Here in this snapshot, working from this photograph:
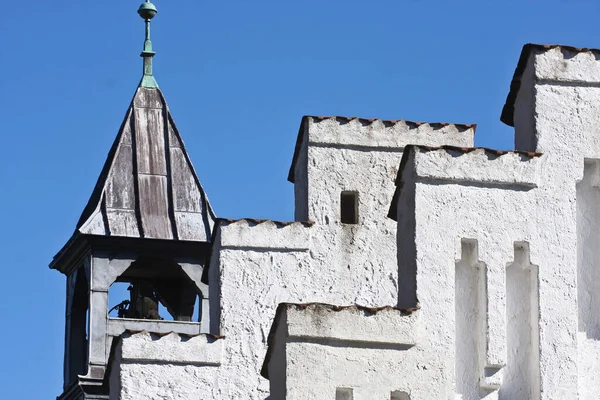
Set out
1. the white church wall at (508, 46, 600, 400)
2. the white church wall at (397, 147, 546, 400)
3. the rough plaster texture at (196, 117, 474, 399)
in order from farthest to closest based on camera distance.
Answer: the rough plaster texture at (196, 117, 474, 399) → the white church wall at (508, 46, 600, 400) → the white church wall at (397, 147, 546, 400)

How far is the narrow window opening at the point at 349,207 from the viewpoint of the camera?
30.2m

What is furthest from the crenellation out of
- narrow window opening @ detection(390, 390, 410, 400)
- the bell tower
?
the bell tower

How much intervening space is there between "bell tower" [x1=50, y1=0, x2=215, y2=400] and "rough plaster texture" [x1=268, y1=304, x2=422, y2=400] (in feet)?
61.0

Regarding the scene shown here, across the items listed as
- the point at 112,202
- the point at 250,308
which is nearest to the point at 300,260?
the point at 250,308

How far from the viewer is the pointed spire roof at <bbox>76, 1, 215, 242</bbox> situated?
4519 centimetres

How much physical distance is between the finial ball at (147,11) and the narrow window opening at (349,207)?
19300mm

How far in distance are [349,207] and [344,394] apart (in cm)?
583

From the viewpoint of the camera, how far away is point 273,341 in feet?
82.9

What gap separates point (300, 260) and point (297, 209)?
1.10 metres

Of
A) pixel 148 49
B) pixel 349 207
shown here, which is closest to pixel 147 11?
pixel 148 49

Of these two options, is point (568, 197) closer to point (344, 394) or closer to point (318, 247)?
point (344, 394)

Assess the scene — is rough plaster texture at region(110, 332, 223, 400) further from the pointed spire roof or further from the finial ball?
the finial ball

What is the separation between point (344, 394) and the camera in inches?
974

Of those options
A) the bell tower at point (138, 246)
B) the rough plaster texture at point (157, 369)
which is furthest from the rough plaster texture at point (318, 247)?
the bell tower at point (138, 246)
